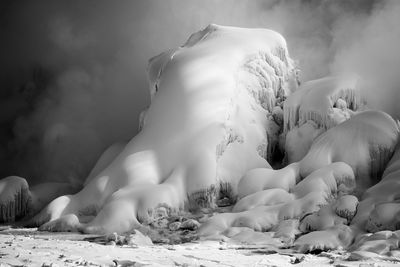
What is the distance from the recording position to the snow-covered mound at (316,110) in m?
30.0

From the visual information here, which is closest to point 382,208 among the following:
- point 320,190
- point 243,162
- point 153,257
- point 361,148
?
point 320,190

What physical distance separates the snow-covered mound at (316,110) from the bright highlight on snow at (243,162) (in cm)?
7

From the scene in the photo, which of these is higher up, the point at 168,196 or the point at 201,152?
the point at 201,152

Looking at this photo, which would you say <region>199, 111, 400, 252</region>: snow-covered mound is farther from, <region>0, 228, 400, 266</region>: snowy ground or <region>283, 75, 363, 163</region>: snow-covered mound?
<region>283, 75, 363, 163</region>: snow-covered mound

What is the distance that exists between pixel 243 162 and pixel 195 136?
336 cm

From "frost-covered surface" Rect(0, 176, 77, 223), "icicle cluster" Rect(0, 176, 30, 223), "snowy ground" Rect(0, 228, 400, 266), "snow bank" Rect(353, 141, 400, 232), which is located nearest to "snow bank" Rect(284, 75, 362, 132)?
"snow bank" Rect(353, 141, 400, 232)

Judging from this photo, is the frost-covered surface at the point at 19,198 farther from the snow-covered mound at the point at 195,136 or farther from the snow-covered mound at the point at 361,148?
the snow-covered mound at the point at 361,148

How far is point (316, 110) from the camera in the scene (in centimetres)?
3025

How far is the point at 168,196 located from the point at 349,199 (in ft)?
32.6

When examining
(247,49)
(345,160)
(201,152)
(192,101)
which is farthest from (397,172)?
(247,49)

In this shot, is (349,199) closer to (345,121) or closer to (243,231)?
(243,231)

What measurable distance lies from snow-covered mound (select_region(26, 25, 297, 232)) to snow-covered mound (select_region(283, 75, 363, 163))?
1873mm

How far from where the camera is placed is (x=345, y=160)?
2550cm

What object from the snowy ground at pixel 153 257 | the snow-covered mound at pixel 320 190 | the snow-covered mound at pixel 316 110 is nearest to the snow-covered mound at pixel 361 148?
the snow-covered mound at pixel 320 190
